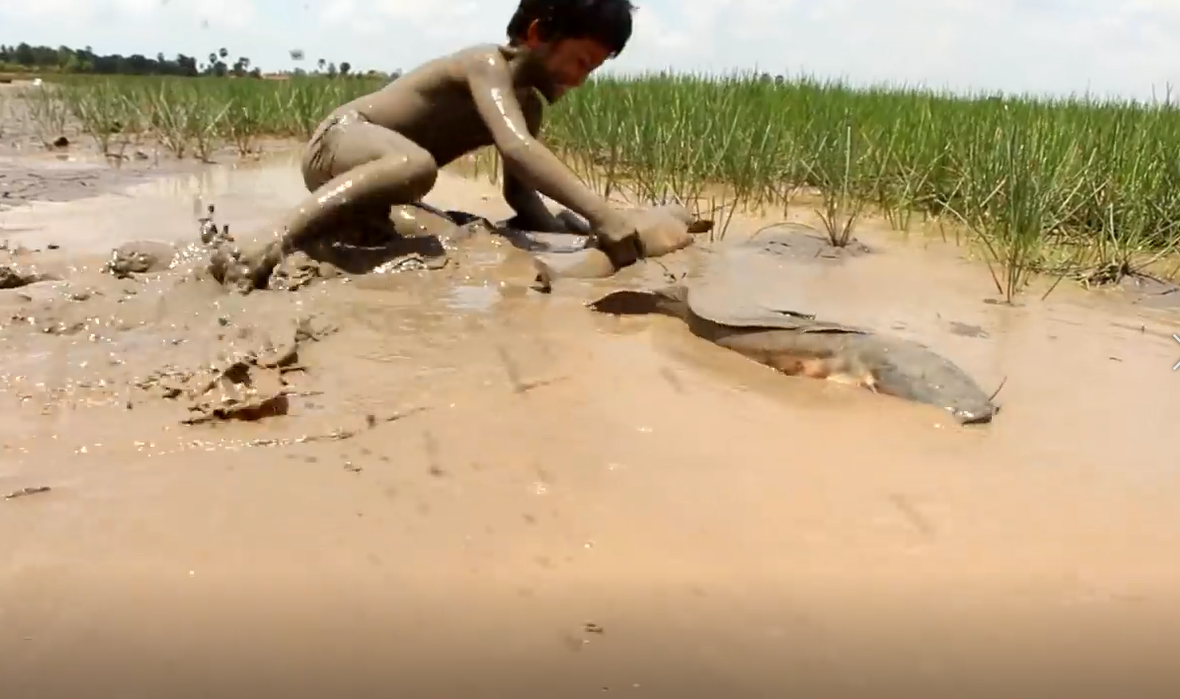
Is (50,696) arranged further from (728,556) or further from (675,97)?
(675,97)

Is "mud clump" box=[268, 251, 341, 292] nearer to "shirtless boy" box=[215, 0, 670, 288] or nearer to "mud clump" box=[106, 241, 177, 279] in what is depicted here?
"shirtless boy" box=[215, 0, 670, 288]

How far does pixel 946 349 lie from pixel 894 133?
2.95 m

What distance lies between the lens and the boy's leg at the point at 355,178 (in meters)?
2.95

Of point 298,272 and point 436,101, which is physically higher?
point 436,101

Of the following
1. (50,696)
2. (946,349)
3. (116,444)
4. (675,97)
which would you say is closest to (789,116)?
(675,97)

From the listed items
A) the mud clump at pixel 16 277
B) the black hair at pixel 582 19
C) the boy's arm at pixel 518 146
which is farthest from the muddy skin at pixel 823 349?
the mud clump at pixel 16 277

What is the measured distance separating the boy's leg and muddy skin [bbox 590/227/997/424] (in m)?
0.84

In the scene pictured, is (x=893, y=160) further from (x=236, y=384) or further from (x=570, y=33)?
(x=236, y=384)

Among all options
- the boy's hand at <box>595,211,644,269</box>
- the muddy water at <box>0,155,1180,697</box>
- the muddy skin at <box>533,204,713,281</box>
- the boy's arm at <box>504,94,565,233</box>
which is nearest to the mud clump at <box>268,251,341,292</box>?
the muddy water at <box>0,155,1180,697</box>

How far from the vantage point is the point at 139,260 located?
2828 millimetres

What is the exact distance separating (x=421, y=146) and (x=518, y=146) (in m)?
0.49

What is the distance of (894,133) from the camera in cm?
508

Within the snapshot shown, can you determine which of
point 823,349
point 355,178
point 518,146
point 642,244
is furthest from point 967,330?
point 355,178

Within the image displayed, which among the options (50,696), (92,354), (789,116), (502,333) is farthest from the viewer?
(789,116)
